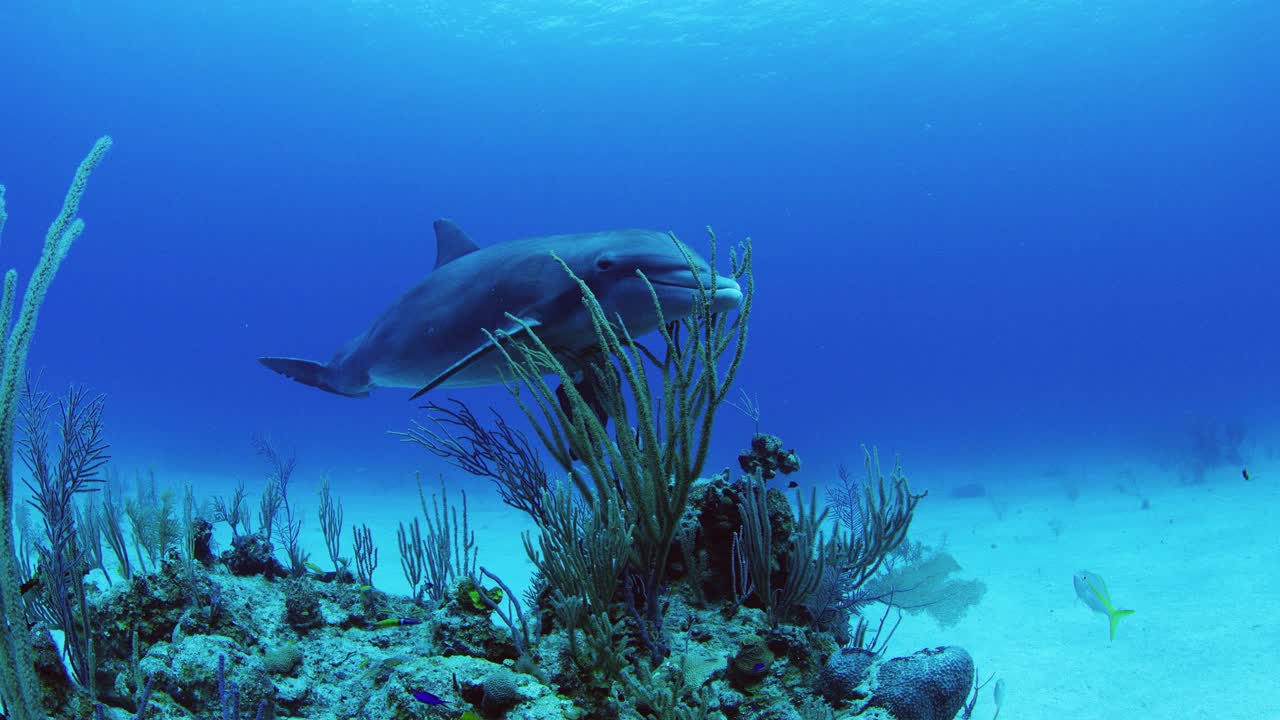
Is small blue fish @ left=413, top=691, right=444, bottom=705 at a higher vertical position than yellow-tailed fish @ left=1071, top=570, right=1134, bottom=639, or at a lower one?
lower

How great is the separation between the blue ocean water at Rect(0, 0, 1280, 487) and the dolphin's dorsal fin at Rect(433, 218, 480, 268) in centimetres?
2348

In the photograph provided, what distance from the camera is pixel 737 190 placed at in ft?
314

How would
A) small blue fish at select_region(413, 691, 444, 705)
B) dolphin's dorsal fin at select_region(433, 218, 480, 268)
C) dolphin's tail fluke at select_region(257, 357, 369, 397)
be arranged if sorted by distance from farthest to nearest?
dolphin's tail fluke at select_region(257, 357, 369, 397)
dolphin's dorsal fin at select_region(433, 218, 480, 268)
small blue fish at select_region(413, 691, 444, 705)

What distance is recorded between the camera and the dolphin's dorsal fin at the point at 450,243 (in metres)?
5.45

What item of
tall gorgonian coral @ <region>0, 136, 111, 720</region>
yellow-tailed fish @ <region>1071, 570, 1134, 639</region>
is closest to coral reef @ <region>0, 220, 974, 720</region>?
tall gorgonian coral @ <region>0, 136, 111, 720</region>

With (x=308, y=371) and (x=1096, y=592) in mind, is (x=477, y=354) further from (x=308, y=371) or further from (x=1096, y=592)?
(x=1096, y=592)

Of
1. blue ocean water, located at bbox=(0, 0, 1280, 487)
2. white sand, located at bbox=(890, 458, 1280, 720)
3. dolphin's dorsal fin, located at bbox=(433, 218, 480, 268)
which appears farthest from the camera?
blue ocean water, located at bbox=(0, 0, 1280, 487)

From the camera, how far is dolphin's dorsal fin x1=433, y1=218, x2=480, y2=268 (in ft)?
17.9

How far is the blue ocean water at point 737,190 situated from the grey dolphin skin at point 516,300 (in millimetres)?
23774

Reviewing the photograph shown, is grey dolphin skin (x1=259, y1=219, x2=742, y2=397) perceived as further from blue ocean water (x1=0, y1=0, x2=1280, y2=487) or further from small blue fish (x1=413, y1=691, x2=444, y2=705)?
blue ocean water (x1=0, y1=0, x2=1280, y2=487)

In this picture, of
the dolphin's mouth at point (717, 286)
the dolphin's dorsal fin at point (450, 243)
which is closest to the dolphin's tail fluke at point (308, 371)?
the dolphin's dorsal fin at point (450, 243)

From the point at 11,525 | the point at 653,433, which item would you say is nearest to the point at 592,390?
the point at 653,433

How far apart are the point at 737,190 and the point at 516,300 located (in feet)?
315

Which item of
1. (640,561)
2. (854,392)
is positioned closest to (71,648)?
(640,561)
